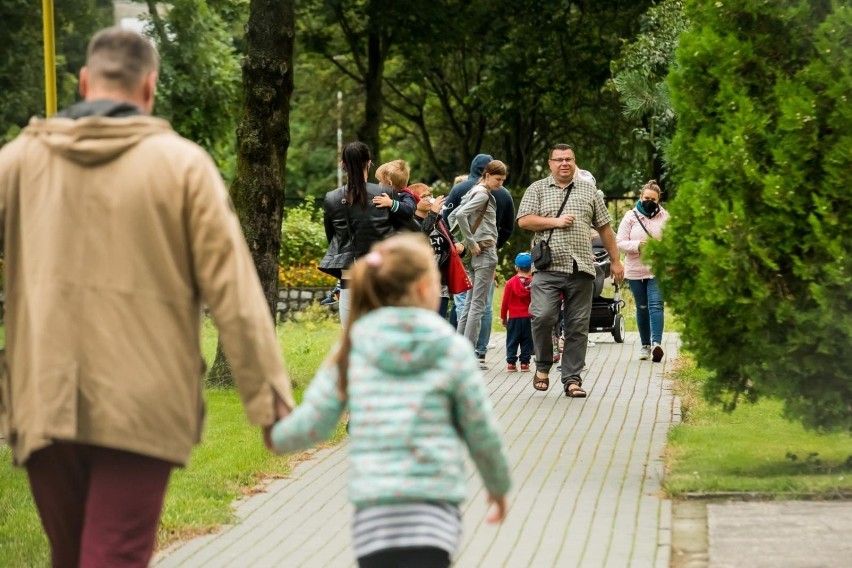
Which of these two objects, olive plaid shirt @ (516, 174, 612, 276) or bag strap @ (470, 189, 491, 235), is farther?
bag strap @ (470, 189, 491, 235)

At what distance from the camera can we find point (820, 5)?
8.16m

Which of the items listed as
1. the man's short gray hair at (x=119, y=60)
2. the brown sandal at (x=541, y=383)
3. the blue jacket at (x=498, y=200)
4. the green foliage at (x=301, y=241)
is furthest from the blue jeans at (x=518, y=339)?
the green foliage at (x=301, y=241)

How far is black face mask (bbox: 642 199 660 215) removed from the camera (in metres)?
15.6

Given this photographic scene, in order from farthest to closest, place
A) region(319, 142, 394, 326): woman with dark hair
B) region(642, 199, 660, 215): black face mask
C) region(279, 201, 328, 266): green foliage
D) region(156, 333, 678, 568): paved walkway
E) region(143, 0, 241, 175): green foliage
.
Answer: region(143, 0, 241, 175): green foliage, region(279, 201, 328, 266): green foliage, region(642, 199, 660, 215): black face mask, region(319, 142, 394, 326): woman with dark hair, region(156, 333, 678, 568): paved walkway

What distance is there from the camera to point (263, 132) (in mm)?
13375

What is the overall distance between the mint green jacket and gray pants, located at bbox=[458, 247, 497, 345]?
33.1 feet

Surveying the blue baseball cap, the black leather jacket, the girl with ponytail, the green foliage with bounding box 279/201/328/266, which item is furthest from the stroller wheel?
the girl with ponytail

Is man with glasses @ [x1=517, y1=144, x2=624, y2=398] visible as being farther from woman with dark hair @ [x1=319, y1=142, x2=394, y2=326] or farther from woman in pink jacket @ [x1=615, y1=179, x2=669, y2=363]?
woman in pink jacket @ [x1=615, y1=179, x2=669, y2=363]

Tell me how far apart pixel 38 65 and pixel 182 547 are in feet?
84.8

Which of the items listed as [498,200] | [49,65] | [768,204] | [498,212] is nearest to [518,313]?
[498,212]

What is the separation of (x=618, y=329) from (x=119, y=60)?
551 inches

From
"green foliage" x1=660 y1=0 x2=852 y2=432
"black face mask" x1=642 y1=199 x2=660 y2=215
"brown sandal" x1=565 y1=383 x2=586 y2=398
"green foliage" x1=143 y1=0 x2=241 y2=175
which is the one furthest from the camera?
"green foliage" x1=143 y1=0 x2=241 y2=175

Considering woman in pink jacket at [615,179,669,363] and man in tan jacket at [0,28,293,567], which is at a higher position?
man in tan jacket at [0,28,293,567]

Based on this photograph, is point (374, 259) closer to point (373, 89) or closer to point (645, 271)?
point (645, 271)
